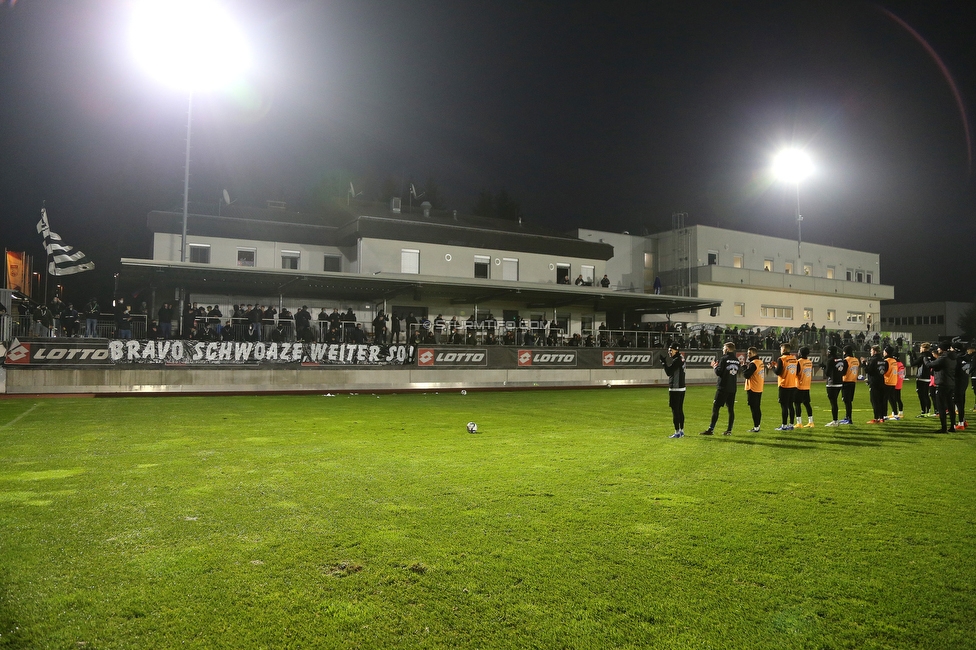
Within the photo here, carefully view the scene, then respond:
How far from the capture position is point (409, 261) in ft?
112

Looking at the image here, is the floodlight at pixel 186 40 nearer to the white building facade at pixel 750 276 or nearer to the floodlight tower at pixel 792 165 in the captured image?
the white building facade at pixel 750 276

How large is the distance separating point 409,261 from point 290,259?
247 inches

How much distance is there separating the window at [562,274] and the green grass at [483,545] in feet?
90.2

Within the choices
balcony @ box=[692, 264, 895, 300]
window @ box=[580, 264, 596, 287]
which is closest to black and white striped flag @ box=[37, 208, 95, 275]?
window @ box=[580, 264, 596, 287]

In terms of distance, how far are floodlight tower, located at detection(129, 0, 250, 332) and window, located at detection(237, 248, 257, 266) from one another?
6899 mm

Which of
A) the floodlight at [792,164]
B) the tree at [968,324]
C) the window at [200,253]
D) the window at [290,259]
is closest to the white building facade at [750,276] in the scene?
the floodlight at [792,164]

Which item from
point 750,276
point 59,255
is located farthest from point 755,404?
point 750,276

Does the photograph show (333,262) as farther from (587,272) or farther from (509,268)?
(587,272)

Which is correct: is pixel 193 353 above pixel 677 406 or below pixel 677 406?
above

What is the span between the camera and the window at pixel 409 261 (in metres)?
34.0

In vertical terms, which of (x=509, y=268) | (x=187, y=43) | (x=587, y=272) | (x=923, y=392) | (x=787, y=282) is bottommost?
(x=923, y=392)

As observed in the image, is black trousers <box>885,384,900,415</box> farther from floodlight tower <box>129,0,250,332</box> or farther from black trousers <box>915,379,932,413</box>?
floodlight tower <box>129,0,250,332</box>

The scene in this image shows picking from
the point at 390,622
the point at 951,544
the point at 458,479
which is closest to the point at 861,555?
the point at 951,544

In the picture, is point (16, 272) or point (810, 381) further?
point (16, 272)
